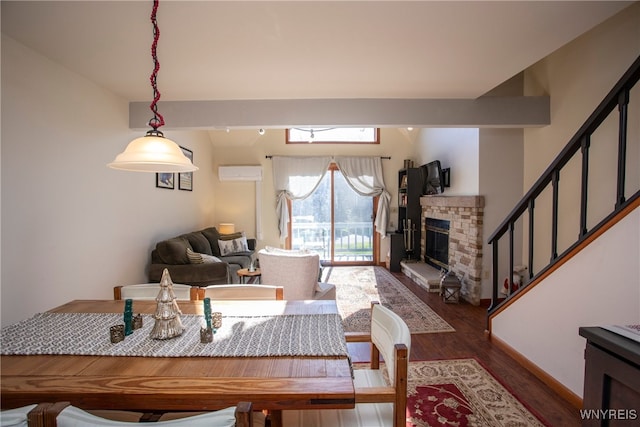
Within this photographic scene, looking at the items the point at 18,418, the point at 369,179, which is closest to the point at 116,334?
the point at 18,418

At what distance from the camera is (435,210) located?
502 cm

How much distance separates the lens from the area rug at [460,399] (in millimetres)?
1831

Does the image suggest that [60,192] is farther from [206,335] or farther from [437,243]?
[437,243]

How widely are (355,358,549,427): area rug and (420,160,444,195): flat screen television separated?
2.90m

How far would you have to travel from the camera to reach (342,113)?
3.15m

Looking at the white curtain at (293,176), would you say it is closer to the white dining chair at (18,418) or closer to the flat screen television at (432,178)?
the flat screen television at (432,178)

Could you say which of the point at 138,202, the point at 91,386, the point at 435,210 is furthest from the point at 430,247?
the point at 91,386

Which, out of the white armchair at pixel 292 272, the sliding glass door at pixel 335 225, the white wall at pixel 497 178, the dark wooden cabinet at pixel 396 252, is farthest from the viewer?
the sliding glass door at pixel 335 225

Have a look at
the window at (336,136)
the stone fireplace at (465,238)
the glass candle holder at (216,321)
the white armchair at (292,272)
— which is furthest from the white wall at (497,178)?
the glass candle holder at (216,321)

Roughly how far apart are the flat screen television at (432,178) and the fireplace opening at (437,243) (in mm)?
505

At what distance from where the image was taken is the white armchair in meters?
2.98

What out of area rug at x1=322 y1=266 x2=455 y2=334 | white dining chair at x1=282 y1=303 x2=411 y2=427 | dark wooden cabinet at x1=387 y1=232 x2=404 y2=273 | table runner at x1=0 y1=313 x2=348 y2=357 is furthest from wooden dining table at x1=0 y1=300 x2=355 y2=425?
dark wooden cabinet at x1=387 y1=232 x2=404 y2=273

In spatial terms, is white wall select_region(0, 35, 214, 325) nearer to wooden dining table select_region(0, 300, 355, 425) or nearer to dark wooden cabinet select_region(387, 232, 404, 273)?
wooden dining table select_region(0, 300, 355, 425)

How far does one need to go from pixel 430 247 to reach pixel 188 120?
14.1 feet
